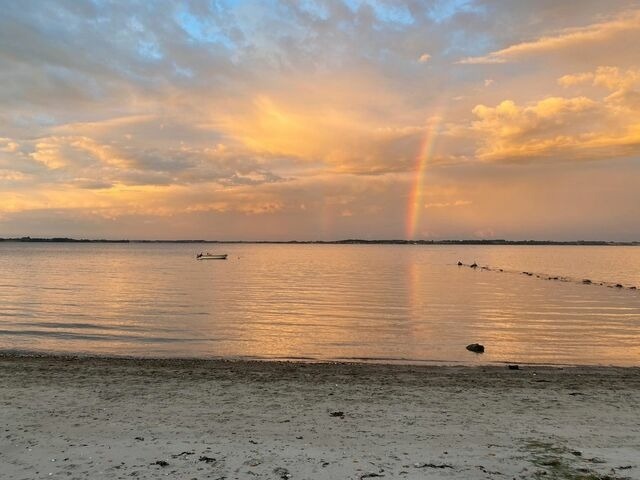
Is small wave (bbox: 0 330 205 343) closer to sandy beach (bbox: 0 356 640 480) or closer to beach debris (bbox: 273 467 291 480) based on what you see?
sandy beach (bbox: 0 356 640 480)

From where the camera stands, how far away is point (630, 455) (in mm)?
7129

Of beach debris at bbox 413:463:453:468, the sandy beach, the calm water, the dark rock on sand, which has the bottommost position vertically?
the calm water

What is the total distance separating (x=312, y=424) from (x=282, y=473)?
2234 millimetres

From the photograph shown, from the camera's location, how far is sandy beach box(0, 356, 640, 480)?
6629 millimetres

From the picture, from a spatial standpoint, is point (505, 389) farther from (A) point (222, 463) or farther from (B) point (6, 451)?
(B) point (6, 451)

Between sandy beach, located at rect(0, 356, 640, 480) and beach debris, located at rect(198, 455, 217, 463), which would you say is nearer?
sandy beach, located at rect(0, 356, 640, 480)

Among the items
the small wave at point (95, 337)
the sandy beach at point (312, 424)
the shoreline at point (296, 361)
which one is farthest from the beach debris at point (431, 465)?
the small wave at point (95, 337)

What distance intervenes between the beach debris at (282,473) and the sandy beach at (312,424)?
0.10ft

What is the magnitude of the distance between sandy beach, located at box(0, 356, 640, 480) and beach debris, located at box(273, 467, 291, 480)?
3cm

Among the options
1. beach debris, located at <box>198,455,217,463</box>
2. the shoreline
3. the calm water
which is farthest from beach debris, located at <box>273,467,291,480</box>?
the calm water

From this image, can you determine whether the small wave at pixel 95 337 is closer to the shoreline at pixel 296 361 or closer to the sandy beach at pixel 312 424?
the shoreline at pixel 296 361

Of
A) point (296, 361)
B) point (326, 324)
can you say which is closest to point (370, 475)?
point (296, 361)

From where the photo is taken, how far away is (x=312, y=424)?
863 cm

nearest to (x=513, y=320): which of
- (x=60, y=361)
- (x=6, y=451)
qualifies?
(x=60, y=361)
